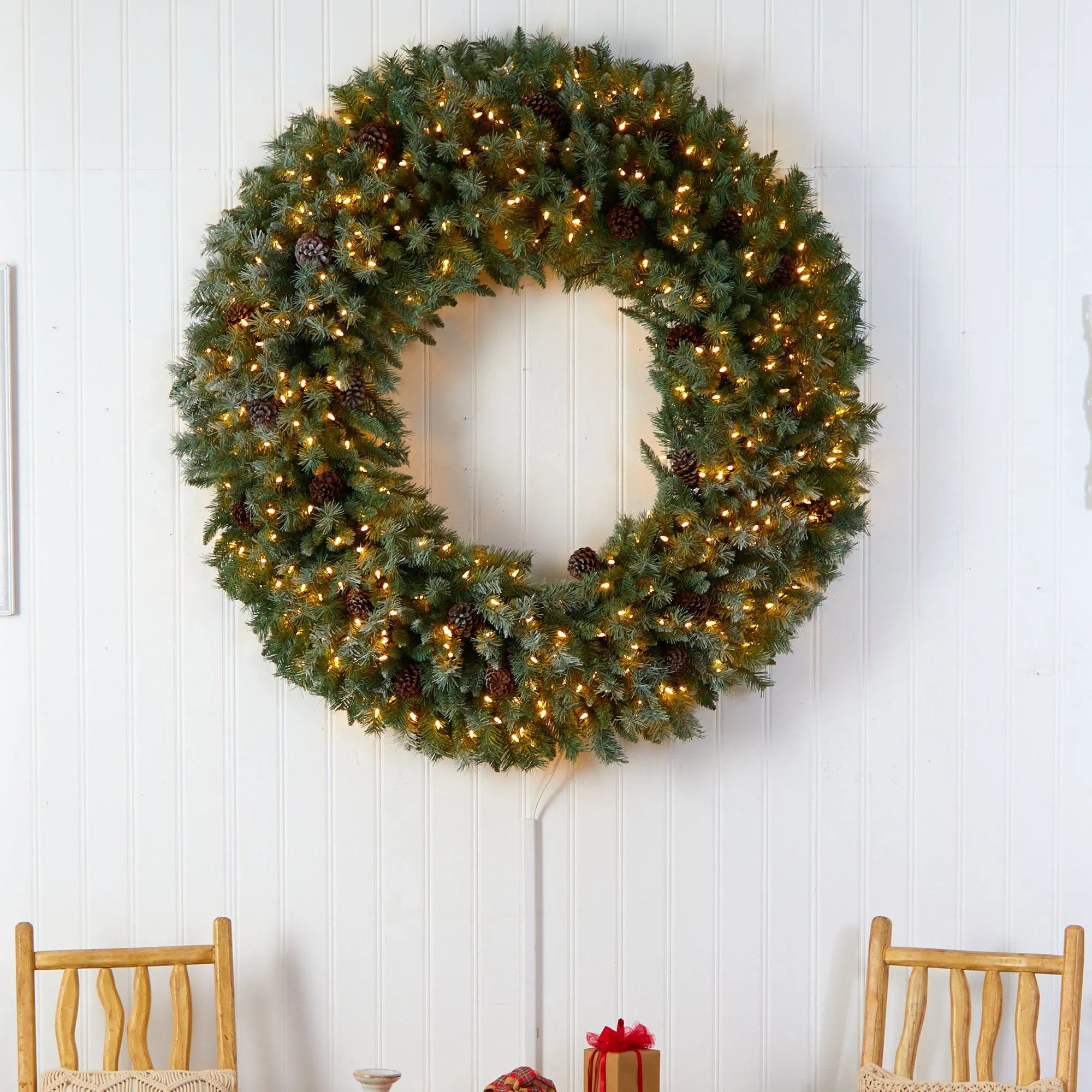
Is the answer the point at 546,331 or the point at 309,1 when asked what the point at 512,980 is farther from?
the point at 309,1

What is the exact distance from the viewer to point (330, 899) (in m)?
1.81

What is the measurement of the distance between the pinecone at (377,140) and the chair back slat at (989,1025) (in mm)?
1593

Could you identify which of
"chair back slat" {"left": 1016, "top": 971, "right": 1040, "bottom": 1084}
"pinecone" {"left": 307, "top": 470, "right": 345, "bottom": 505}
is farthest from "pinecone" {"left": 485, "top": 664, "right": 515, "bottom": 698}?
"chair back slat" {"left": 1016, "top": 971, "right": 1040, "bottom": 1084}

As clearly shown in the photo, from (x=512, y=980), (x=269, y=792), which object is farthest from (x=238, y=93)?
(x=512, y=980)

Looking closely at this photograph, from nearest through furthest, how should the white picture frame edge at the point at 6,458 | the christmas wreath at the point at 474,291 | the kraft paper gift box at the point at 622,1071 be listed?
the kraft paper gift box at the point at 622,1071 < the christmas wreath at the point at 474,291 < the white picture frame edge at the point at 6,458

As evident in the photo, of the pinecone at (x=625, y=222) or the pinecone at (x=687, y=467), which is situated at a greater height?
the pinecone at (x=625, y=222)

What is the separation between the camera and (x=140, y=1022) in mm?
1670

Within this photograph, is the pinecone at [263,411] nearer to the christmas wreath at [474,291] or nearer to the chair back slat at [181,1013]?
the christmas wreath at [474,291]

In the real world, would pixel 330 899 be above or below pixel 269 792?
below

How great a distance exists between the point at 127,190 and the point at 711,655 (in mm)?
1261

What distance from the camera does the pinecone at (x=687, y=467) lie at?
1.65m

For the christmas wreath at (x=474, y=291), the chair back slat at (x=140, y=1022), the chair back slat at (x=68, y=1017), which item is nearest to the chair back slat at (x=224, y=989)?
the chair back slat at (x=140, y=1022)

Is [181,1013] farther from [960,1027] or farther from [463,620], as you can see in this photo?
[960,1027]

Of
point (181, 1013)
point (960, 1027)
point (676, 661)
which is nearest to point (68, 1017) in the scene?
point (181, 1013)
